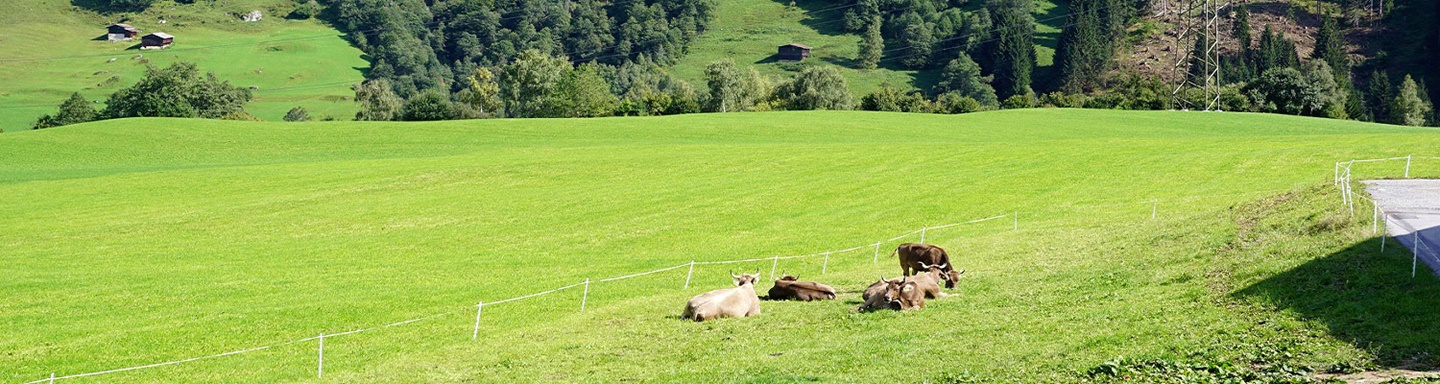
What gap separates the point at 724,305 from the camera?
26625 millimetres

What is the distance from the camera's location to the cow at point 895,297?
26219 millimetres

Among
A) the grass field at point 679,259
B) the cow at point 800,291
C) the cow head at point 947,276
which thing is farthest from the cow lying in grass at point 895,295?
the cow head at point 947,276

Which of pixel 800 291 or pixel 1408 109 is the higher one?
pixel 800 291

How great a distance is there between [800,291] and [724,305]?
2.82 m

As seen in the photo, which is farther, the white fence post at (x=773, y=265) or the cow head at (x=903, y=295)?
the white fence post at (x=773, y=265)

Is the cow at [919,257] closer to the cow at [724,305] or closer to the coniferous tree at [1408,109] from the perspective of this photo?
the cow at [724,305]

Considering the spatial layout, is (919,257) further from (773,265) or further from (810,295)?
(773,265)

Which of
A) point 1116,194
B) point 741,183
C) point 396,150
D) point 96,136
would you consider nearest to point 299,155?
point 396,150

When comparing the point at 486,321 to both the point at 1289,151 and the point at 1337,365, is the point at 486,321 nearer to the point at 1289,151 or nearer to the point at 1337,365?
the point at 1337,365

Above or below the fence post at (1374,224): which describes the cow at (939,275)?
below

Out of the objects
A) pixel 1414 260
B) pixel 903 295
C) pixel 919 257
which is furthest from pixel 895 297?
pixel 1414 260

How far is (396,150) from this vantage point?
91.3 meters

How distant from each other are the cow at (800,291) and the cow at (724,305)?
1673mm

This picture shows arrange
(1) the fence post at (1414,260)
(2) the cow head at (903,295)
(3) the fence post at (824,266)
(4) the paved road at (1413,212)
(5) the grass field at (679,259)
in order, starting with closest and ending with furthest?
(5) the grass field at (679,259)
(1) the fence post at (1414,260)
(4) the paved road at (1413,212)
(2) the cow head at (903,295)
(3) the fence post at (824,266)
